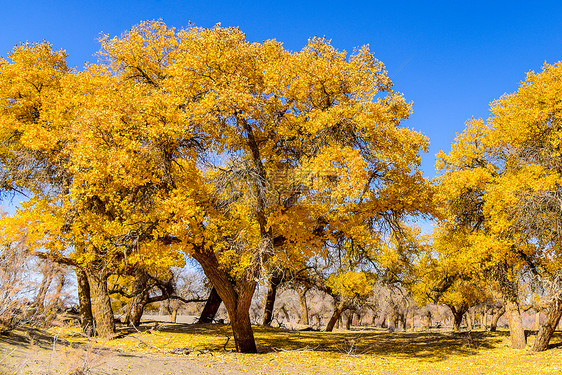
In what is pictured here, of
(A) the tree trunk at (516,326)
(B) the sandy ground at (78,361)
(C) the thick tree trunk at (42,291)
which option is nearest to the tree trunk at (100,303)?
(B) the sandy ground at (78,361)

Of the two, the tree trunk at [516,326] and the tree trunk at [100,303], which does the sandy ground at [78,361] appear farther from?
the tree trunk at [516,326]

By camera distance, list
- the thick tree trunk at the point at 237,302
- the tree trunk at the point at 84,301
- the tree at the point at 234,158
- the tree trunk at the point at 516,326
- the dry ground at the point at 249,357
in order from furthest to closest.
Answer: the tree trunk at the point at 84,301
the tree trunk at the point at 516,326
the thick tree trunk at the point at 237,302
the tree at the point at 234,158
the dry ground at the point at 249,357

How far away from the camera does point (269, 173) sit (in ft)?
37.5

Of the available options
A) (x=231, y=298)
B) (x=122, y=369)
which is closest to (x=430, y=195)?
(x=231, y=298)

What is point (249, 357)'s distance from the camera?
36.1 feet

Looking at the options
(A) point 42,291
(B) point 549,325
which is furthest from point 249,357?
(B) point 549,325

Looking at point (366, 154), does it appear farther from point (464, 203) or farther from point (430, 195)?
point (464, 203)

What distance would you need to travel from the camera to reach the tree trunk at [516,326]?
587 inches

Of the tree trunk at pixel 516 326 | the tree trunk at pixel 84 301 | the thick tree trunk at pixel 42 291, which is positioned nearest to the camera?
the thick tree trunk at pixel 42 291

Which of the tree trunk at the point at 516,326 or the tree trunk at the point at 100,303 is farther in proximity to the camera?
the tree trunk at the point at 516,326

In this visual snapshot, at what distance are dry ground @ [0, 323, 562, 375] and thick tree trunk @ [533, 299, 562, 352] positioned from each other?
0.30 meters

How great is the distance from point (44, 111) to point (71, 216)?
14.4 ft

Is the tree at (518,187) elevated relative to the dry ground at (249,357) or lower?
elevated

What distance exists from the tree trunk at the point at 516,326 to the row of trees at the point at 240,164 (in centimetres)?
95
